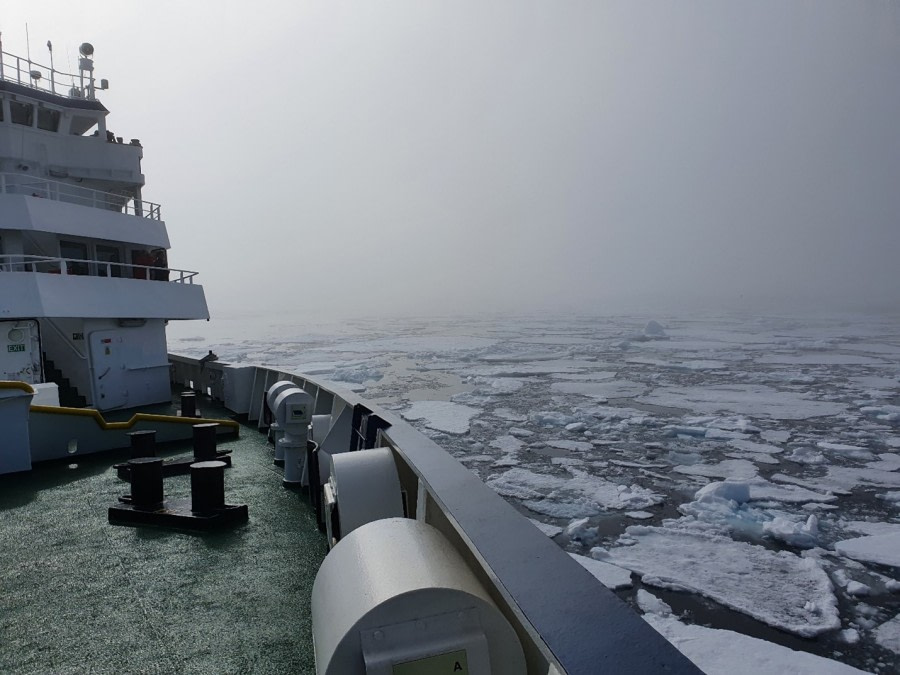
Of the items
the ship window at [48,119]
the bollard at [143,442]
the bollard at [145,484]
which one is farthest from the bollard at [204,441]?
the ship window at [48,119]

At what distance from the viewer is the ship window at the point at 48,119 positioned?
33.4ft

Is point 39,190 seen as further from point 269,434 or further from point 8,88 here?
point 269,434

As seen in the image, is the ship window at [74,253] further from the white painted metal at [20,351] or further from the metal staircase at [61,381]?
the white painted metal at [20,351]

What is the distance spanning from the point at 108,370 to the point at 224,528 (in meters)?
5.69

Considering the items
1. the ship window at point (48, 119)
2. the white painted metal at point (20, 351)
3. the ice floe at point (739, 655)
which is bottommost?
Answer: the ice floe at point (739, 655)

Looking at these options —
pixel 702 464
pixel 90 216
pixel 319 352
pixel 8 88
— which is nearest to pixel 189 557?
pixel 90 216

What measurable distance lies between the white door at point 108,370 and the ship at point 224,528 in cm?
2

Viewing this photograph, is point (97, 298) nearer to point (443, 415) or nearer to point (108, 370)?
point (108, 370)

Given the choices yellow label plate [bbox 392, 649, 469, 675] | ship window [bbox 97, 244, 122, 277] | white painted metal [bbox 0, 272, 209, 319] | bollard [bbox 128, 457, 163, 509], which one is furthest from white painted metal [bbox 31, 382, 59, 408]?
yellow label plate [bbox 392, 649, 469, 675]

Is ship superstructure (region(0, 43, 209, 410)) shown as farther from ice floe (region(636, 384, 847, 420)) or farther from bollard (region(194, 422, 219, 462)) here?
ice floe (region(636, 384, 847, 420))

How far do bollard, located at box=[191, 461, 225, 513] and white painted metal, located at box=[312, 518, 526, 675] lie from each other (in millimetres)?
2699

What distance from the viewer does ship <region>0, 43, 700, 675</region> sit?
1.35 metres

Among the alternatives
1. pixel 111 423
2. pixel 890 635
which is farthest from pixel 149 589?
pixel 890 635

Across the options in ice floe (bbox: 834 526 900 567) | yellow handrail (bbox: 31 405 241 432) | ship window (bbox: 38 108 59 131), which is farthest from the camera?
ship window (bbox: 38 108 59 131)
